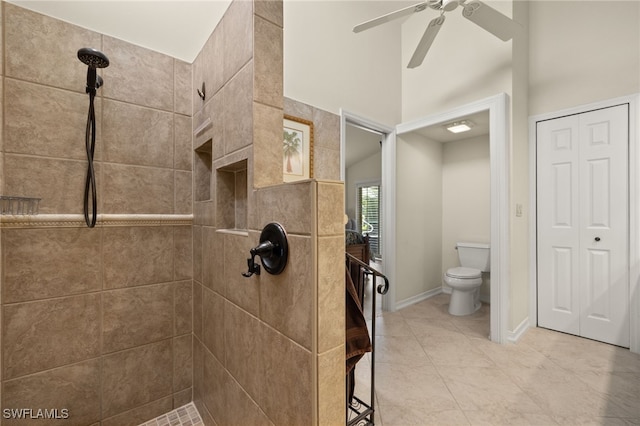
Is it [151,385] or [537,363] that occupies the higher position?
[151,385]

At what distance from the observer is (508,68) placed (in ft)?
7.70

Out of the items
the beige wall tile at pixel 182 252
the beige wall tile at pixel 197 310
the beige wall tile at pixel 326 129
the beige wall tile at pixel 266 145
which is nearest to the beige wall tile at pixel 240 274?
the beige wall tile at pixel 266 145

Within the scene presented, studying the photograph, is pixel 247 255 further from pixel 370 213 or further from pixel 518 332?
pixel 370 213

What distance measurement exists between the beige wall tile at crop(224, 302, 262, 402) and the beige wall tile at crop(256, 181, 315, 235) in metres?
0.39

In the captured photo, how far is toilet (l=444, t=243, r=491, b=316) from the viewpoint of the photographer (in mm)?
2863

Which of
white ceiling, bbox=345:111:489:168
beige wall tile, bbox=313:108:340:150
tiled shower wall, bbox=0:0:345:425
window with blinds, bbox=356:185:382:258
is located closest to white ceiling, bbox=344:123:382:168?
white ceiling, bbox=345:111:489:168

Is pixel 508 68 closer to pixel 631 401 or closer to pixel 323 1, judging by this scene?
pixel 323 1

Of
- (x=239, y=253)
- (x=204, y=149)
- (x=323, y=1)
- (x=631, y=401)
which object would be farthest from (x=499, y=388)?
(x=323, y=1)

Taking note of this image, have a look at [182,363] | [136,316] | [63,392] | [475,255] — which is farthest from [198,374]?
[475,255]

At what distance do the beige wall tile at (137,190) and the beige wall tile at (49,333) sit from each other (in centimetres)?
45

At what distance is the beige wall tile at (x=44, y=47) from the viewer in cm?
114

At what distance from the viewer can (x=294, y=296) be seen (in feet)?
2.53

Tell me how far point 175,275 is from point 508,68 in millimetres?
3021

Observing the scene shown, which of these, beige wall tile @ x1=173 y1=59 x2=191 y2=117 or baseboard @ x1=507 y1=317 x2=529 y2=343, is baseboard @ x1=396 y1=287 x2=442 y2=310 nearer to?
baseboard @ x1=507 y1=317 x2=529 y2=343
